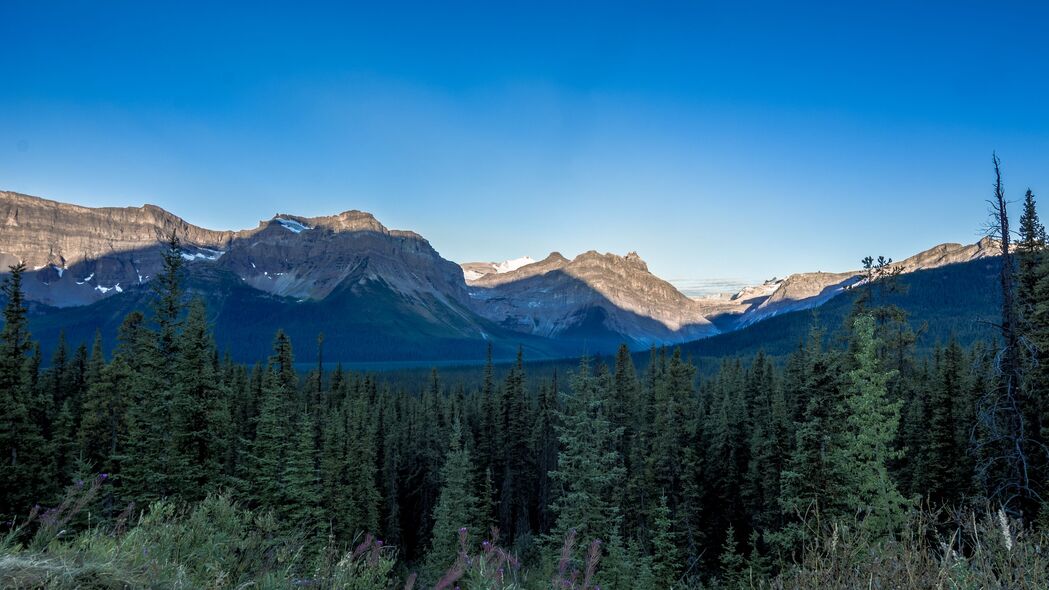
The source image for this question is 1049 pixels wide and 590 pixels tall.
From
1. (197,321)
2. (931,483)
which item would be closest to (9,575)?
(197,321)

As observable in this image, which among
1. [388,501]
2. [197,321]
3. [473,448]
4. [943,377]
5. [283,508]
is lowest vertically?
[388,501]

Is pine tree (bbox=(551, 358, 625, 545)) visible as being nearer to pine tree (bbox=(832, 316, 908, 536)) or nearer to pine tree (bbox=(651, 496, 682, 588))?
pine tree (bbox=(651, 496, 682, 588))

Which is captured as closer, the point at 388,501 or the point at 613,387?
the point at 613,387

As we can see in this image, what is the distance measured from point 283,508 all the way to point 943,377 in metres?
33.3

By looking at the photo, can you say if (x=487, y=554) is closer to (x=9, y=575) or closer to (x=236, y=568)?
(x=236, y=568)

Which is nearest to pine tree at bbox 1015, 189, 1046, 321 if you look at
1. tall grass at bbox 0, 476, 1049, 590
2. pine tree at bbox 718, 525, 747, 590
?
pine tree at bbox 718, 525, 747, 590

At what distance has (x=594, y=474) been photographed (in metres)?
25.0

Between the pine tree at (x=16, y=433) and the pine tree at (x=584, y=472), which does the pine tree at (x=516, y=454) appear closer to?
the pine tree at (x=584, y=472)

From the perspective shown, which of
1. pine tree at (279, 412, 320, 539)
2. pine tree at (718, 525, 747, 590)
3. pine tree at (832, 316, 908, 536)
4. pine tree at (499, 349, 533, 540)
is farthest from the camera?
pine tree at (499, 349, 533, 540)

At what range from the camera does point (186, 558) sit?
5.59m

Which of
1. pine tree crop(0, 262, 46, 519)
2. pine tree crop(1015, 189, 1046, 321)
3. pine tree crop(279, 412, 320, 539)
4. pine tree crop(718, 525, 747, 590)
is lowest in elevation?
pine tree crop(718, 525, 747, 590)

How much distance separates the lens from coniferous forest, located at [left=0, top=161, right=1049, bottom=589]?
5504 millimetres

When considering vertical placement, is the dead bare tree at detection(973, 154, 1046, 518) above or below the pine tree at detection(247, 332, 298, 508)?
above

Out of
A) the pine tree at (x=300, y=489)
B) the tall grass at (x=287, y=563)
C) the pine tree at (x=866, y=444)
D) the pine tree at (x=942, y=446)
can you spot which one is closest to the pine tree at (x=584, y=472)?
the pine tree at (x=866, y=444)
